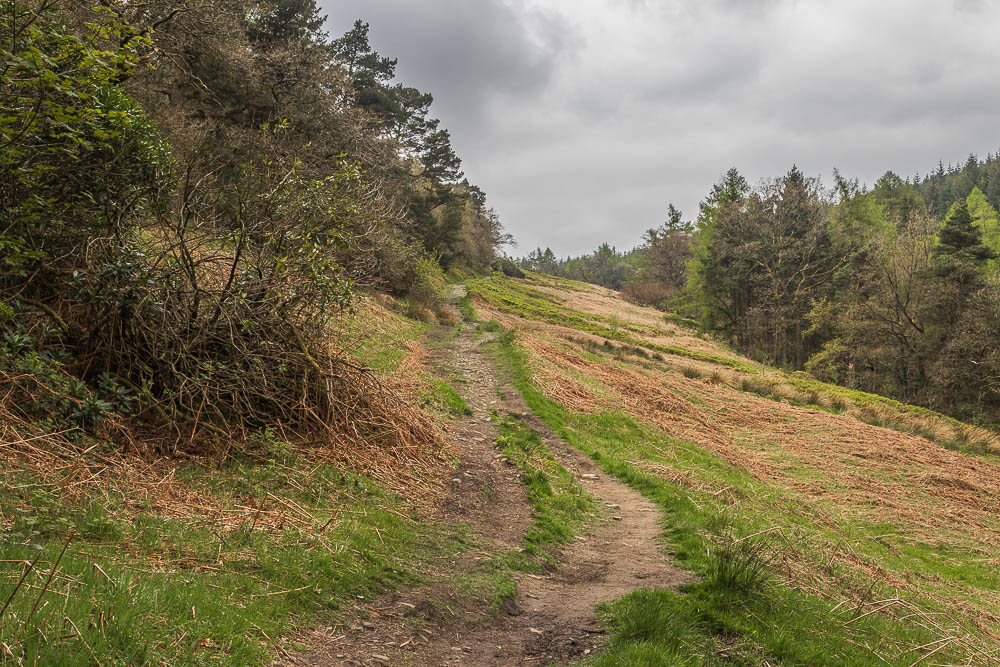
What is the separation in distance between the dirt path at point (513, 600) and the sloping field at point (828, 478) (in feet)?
3.23

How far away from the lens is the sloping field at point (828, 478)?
21.1 feet

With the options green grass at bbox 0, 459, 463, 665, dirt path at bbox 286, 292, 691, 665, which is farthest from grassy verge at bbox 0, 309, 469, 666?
dirt path at bbox 286, 292, 691, 665

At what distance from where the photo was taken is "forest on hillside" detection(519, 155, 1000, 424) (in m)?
33.1

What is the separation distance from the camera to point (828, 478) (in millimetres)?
14664

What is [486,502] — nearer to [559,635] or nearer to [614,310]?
[559,635]

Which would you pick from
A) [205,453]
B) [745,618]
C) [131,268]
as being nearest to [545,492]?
[745,618]

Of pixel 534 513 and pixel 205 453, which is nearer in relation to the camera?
pixel 205 453

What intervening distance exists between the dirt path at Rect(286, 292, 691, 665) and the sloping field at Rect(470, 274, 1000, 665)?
3.23 feet

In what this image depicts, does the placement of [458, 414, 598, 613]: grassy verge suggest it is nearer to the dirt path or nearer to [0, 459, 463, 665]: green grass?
the dirt path

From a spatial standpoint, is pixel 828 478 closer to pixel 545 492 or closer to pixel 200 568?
pixel 545 492

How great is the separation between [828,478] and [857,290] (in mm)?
33659

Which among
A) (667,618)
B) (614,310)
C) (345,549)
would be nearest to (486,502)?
(345,549)

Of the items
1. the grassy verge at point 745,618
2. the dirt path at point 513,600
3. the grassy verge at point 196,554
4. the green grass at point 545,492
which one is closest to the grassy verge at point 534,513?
the green grass at point 545,492

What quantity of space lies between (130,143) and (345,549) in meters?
5.69
